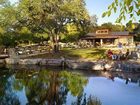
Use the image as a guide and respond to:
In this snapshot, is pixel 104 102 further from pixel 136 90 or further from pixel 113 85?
pixel 113 85

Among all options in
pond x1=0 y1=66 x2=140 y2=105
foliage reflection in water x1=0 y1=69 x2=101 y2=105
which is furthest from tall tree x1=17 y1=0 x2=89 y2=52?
foliage reflection in water x1=0 y1=69 x2=101 y2=105

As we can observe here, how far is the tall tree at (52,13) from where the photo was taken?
152 feet

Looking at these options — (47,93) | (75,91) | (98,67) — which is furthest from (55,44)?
(47,93)

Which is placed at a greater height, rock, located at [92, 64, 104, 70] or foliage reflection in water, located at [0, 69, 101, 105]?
foliage reflection in water, located at [0, 69, 101, 105]

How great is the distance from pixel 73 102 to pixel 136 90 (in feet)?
19.7

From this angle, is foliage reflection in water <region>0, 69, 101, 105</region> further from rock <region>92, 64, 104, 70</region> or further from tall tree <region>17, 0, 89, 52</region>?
tall tree <region>17, 0, 89, 52</region>

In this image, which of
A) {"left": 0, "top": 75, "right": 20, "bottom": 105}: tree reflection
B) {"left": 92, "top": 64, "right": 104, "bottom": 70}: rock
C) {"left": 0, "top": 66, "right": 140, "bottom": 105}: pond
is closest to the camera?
{"left": 0, "top": 75, "right": 20, "bottom": 105}: tree reflection

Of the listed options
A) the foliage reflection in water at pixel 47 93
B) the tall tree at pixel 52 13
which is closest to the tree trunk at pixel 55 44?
the tall tree at pixel 52 13

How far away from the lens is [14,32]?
5634cm

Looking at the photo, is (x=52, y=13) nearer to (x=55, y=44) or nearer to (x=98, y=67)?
(x=55, y=44)

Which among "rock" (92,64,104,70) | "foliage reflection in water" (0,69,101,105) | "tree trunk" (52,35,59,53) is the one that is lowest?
"rock" (92,64,104,70)

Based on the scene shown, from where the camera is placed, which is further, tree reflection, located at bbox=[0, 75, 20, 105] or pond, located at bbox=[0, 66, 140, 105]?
pond, located at bbox=[0, 66, 140, 105]

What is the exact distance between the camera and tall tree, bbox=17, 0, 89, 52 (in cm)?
4631

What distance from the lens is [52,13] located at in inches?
1853
